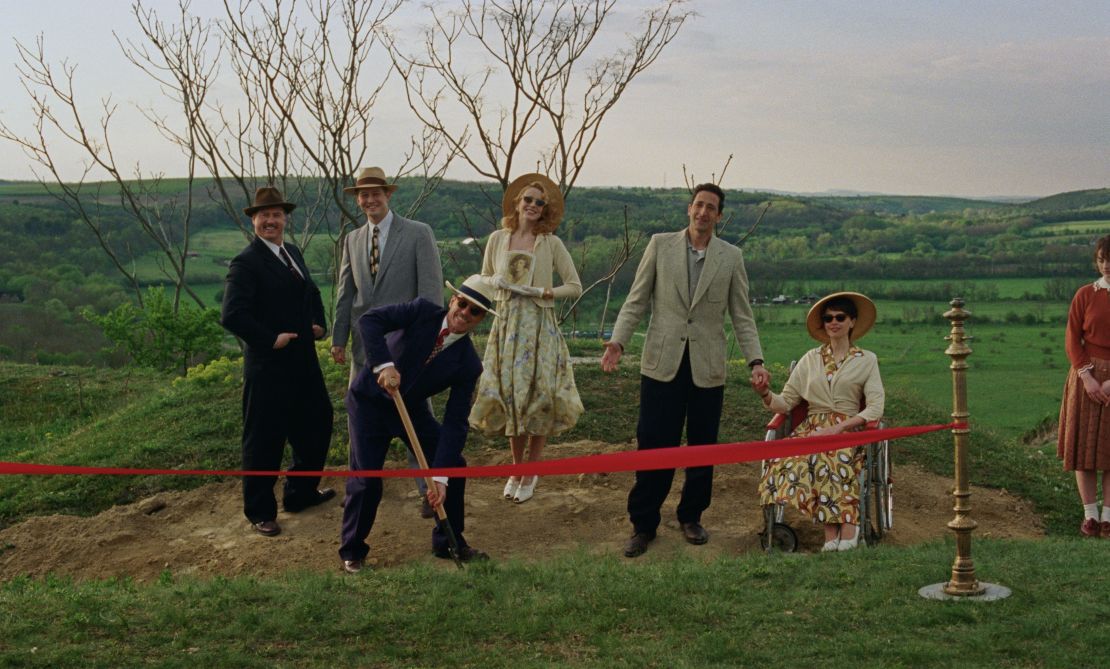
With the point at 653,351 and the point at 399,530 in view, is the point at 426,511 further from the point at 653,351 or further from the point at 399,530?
the point at 653,351

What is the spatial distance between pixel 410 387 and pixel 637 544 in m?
1.66

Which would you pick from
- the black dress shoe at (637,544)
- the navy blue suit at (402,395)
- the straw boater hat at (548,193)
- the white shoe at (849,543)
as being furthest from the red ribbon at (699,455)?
the straw boater hat at (548,193)

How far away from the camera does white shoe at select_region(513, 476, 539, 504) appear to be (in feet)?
25.7

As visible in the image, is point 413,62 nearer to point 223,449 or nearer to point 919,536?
point 223,449

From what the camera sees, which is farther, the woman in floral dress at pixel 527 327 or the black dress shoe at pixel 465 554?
the woman in floral dress at pixel 527 327

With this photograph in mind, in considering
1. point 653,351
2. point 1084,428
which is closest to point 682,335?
point 653,351

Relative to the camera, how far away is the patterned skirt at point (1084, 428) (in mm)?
7598

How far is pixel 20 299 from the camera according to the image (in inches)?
1731

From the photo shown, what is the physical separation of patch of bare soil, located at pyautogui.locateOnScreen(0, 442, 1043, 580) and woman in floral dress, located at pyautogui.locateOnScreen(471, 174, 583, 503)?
66 centimetres

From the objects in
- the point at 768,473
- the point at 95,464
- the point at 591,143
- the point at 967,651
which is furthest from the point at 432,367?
the point at 591,143

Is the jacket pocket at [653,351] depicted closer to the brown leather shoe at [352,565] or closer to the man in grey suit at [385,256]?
the man in grey suit at [385,256]

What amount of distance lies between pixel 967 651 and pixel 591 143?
9604 mm

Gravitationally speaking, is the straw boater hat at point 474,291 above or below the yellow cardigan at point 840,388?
above

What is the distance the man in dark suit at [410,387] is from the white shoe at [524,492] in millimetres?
1498
